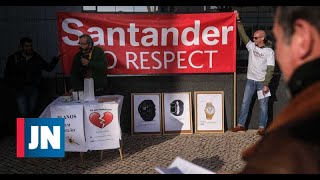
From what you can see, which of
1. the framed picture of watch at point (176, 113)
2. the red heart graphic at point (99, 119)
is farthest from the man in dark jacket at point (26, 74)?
the framed picture of watch at point (176, 113)

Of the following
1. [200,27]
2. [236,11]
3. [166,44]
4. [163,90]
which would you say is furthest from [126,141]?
[236,11]

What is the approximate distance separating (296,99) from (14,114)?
7.29 meters

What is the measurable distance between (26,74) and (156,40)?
237 cm

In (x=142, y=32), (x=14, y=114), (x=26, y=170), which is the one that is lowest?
(x=26, y=170)

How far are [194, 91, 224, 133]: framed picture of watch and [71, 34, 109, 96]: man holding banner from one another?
1.94 meters

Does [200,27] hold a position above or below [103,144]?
above

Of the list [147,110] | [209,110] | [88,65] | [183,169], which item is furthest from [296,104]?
[209,110]

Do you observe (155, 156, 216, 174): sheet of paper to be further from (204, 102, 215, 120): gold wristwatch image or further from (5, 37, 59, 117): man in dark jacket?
(204, 102, 215, 120): gold wristwatch image

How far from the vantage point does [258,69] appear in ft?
24.2

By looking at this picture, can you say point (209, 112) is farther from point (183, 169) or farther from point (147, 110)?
point (183, 169)

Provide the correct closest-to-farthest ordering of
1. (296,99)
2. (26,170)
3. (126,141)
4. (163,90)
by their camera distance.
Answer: (296,99), (26,170), (126,141), (163,90)

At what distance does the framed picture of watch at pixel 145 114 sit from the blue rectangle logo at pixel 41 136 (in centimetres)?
247

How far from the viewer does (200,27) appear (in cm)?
752

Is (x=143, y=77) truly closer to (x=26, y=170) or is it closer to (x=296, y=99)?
(x=26, y=170)
